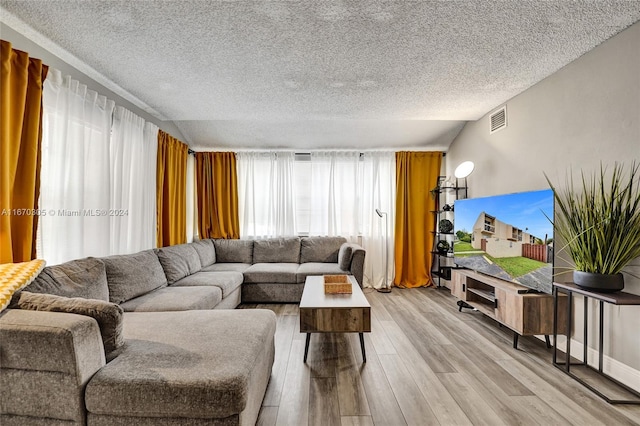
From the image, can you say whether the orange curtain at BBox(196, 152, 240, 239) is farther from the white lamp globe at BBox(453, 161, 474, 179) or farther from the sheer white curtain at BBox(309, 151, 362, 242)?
the white lamp globe at BBox(453, 161, 474, 179)

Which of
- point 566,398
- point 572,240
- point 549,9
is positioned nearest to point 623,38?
point 549,9

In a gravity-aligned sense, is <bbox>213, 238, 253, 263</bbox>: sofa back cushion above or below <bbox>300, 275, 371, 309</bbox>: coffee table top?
above

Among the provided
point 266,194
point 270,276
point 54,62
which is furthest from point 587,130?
point 54,62

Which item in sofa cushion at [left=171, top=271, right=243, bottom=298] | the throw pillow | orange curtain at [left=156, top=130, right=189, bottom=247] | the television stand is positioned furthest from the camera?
orange curtain at [left=156, top=130, right=189, bottom=247]

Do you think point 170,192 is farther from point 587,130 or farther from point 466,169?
point 587,130

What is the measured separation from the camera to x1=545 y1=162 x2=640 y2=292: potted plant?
192 centimetres

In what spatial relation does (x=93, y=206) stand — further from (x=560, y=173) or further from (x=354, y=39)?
(x=560, y=173)

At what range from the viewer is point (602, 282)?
197 centimetres

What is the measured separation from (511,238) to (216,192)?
161 inches

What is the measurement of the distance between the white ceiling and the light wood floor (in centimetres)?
236

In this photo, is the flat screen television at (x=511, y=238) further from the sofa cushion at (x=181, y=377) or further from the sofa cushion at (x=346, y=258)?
the sofa cushion at (x=181, y=377)

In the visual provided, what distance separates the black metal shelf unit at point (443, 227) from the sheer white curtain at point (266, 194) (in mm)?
2292

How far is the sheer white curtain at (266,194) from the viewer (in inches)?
195

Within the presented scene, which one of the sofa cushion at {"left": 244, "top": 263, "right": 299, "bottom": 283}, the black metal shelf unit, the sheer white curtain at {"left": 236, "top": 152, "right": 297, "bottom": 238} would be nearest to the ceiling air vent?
the black metal shelf unit
